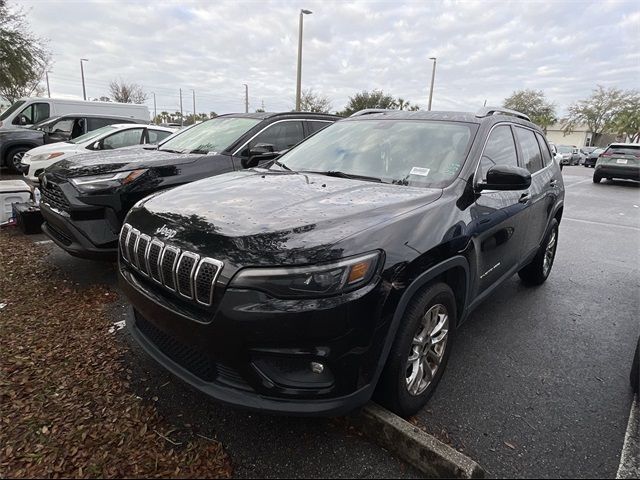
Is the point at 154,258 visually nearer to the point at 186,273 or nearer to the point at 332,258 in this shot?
the point at 186,273

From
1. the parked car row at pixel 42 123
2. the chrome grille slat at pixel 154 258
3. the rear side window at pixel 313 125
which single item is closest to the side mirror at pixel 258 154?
the rear side window at pixel 313 125

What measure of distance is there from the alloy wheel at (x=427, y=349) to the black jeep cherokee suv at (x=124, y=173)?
2.81 metres

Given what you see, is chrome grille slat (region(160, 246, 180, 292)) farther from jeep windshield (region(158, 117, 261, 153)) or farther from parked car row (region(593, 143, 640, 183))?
parked car row (region(593, 143, 640, 183))

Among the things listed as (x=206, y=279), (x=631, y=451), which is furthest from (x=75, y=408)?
(x=631, y=451)

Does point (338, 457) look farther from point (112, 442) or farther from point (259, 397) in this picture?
point (112, 442)

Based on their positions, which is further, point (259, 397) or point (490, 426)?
point (490, 426)

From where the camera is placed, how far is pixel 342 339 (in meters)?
1.86

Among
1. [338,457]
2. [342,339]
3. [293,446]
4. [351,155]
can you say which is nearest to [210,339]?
[342,339]

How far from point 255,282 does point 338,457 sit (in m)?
1.00

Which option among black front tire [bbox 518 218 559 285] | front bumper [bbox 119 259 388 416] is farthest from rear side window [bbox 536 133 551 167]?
front bumper [bbox 119 259 388 416]

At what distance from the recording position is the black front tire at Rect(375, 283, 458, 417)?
2.12 metres

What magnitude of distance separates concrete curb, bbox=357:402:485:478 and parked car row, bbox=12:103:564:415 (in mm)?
116

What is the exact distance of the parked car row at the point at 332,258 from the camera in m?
1.87

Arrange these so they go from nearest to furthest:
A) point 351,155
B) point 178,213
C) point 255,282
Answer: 1. point 255,282
2. point 178,213
3. point 351,155
